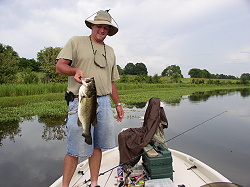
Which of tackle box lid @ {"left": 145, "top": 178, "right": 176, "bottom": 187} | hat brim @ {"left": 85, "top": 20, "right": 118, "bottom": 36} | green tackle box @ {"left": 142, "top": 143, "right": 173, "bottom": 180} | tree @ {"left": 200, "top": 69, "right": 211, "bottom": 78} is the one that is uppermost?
tree @ {"left": 200, "top": 69, "right": 211, "bottom": 78}

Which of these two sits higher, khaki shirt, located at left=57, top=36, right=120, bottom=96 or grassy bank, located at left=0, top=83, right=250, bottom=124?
khaki shirt, located at left=57, top=36, right=120, bottom=96

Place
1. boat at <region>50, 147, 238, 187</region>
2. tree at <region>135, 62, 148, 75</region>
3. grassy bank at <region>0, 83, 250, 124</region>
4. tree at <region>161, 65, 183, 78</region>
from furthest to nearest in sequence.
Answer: tree at <region>161, 65, 183, 78</region> → tree at <region>135, 62, 148, 75</region> → grassy bank at <region>0, 83, 250, 124</region> → boat at <region>50, 147, 238, 187</region>

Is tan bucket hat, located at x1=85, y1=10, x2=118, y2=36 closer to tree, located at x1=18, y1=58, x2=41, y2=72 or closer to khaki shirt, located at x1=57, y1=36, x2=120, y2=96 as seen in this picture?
khaki shirt, located at x1=57, y1=36, x2=120, y2=96

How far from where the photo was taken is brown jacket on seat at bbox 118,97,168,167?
3.24m

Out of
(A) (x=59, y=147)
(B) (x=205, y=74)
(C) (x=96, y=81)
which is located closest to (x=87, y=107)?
(C) (x=96, y=81)

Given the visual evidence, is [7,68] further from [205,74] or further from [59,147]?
[205,74]

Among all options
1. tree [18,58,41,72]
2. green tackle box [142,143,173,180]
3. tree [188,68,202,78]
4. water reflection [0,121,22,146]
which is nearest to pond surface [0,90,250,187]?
water reflection [0,121,22,146]

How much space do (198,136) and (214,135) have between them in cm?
59

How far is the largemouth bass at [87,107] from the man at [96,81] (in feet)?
0.53

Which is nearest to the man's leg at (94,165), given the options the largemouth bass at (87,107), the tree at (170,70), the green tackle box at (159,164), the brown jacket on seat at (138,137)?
the largemouth bass at (87,107)

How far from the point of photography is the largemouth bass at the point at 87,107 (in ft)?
6.73

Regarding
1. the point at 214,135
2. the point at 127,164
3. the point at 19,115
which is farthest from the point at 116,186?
the point at 19,115

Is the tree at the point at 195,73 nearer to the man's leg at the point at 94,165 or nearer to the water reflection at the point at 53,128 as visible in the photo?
the water reflection at the point at 53,128

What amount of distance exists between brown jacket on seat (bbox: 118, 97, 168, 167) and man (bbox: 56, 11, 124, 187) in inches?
29.4
